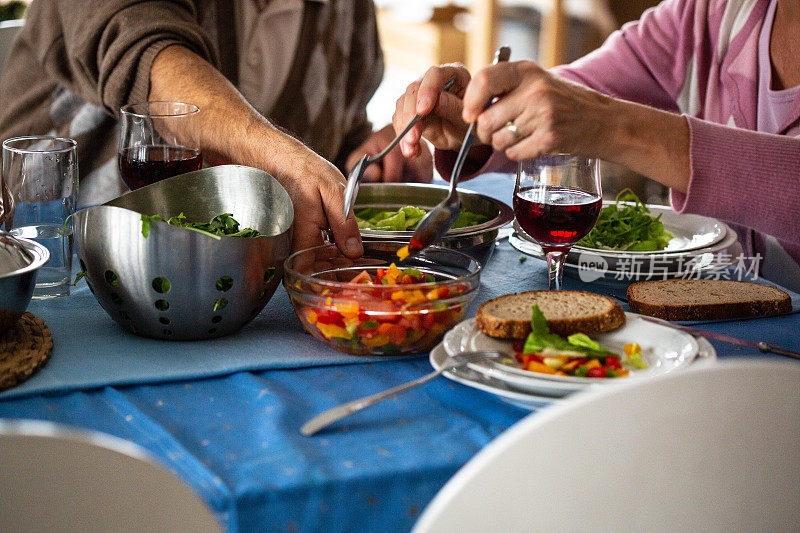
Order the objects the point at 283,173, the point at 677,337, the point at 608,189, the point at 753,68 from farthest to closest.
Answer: the point at 608,189, the point at 753,68, the point at 283,173, the point at 677,337

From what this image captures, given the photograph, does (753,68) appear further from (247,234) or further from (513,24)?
(513,24)

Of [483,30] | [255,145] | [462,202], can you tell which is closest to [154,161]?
[255,145]

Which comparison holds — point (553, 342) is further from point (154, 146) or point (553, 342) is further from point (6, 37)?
point (6, 37)

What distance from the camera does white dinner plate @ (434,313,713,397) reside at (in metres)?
0.77

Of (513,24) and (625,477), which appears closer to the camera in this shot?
(625,477)

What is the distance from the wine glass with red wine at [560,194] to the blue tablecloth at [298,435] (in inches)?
10.2

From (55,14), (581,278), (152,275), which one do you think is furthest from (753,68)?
(55,14)

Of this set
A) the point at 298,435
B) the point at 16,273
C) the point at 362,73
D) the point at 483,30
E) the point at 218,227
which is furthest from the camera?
the point at 483,30

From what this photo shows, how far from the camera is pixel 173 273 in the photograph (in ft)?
2.97

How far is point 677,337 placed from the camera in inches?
34.7

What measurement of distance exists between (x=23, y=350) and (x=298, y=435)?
1.22 ft

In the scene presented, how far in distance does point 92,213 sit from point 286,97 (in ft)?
4.43

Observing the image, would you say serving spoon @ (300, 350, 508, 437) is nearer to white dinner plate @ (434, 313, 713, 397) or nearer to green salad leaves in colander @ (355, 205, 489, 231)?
white dinner plate @ (434, 313, 713, 397)

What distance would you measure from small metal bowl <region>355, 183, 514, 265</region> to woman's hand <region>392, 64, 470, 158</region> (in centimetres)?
10
